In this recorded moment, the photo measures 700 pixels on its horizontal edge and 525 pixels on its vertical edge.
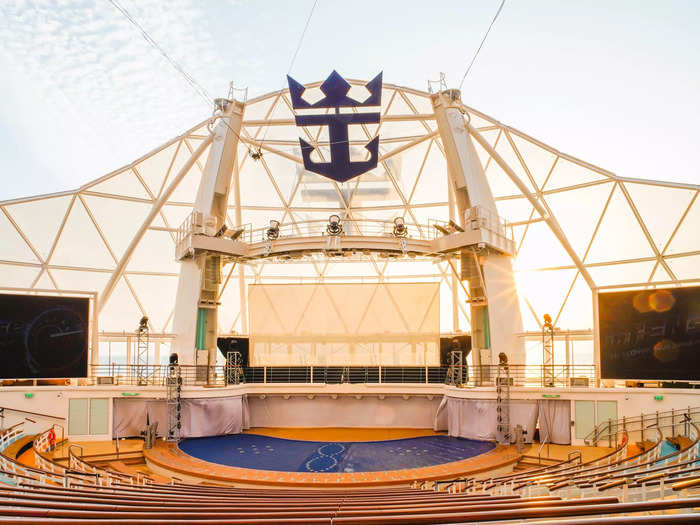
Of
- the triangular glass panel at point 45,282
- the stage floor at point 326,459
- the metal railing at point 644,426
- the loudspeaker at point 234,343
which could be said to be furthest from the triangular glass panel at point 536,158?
the triangular glass panel at point 45,282

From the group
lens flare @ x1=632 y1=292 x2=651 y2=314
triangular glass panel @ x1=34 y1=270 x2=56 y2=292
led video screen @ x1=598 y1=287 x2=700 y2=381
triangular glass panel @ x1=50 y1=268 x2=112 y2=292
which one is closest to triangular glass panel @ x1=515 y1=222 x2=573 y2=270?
led video screen @ x1=598 y1=287 x2=700 y2=381

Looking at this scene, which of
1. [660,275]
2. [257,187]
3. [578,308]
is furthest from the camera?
[257,187]

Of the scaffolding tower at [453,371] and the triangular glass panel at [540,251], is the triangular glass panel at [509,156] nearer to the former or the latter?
the triangular glass panel at [540,251]

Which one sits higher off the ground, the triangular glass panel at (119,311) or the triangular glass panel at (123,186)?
the triangular glass panel at (123,186)

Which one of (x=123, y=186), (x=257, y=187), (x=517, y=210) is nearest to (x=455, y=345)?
(x=517, y=210)

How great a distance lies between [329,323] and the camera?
124 feet

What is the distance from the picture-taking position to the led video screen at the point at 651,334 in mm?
22781

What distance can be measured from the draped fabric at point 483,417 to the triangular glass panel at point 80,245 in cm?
2701

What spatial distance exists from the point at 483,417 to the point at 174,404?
14.8m

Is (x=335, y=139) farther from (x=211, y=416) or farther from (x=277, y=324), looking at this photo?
(x=211, y=416)

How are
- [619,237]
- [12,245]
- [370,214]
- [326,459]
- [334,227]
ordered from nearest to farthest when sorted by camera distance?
[326,459] < [334,227] < [619,237] < [12,245] < [370,214]

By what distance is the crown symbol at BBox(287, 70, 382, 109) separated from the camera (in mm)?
31172

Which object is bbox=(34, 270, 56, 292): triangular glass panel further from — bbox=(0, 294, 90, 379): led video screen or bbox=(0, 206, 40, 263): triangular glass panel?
bbox=(0, 294, 90, 379): led video screen

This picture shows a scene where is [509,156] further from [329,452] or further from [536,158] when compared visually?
[329,452]
